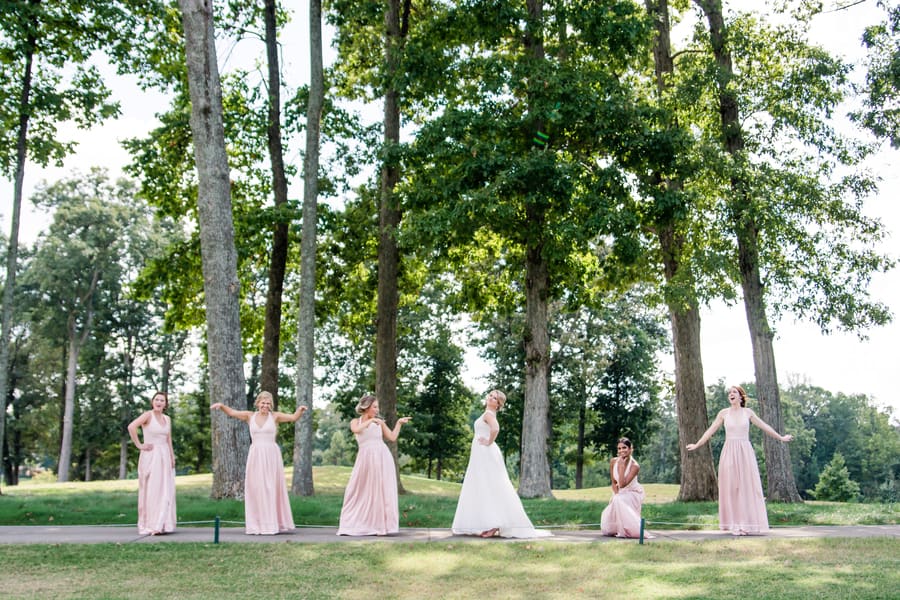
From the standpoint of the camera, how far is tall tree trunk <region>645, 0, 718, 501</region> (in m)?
20.2

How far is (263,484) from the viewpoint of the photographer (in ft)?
41.0

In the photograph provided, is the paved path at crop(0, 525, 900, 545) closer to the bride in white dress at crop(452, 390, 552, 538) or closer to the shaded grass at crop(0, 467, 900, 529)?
the bride in white dress at crop(452, 390, 552, 538)

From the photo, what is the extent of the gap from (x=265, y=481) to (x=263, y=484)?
0.06m

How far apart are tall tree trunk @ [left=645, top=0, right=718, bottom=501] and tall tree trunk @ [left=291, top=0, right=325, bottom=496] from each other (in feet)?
29.0

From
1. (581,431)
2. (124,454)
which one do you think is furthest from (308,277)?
(124,454)

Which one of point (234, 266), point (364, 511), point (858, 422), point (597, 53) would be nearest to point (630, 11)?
point (597, 53)

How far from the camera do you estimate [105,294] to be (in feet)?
171

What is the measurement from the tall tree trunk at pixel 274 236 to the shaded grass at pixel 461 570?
13.4m

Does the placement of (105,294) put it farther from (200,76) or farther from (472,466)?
(472,466)

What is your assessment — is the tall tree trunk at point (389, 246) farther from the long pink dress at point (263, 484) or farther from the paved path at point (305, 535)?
the long pink dress at point (263, 484)

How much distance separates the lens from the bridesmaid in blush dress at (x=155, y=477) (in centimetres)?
Result: 1236

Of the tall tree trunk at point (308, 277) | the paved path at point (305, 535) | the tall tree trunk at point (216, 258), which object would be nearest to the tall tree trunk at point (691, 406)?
the paved path at point (305, 535)

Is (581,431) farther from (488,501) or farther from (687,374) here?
(488,501)

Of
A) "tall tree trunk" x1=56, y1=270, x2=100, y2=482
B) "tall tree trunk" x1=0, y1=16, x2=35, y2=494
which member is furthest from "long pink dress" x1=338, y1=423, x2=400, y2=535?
"tall tree trunk" x1=56, y1=270, x2=100, y2=482
